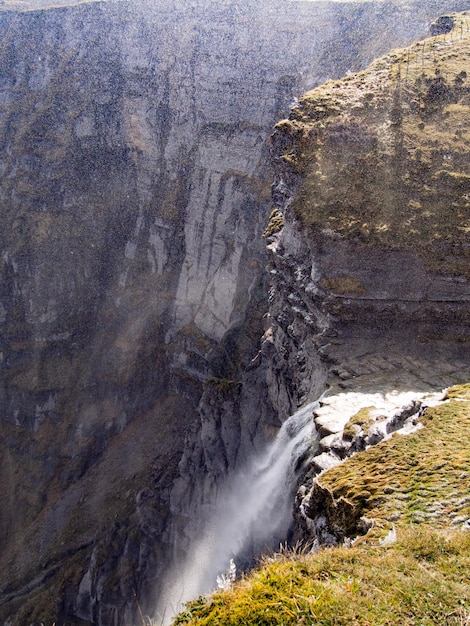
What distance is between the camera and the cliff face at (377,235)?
57.3 ft

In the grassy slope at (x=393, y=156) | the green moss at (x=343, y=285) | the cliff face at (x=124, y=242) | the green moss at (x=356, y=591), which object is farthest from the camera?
the cliff face at (x=124, y=242)

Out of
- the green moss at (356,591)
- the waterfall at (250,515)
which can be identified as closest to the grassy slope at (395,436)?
the green moss at (356,591)

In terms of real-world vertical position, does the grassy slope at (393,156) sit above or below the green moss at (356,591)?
above

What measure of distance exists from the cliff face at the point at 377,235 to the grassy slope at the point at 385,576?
5.59 metres

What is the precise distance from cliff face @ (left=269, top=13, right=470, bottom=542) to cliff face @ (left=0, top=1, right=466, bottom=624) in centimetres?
1365

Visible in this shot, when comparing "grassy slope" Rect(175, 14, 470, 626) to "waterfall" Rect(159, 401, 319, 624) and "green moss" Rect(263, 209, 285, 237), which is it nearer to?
"green moss" Rect(263, 209, 285, 237)

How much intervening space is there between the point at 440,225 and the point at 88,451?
30722 millimetres

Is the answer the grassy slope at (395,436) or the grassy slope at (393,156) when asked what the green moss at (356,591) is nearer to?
the grassy slope at (395,436)

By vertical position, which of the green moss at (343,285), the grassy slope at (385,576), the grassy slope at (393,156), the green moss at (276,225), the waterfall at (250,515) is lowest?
the waterfall at (250,515)

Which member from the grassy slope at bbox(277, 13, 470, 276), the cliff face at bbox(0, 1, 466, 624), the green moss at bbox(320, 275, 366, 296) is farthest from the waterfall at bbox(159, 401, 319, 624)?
the grassy slope at bbox(277, 13, 470, 276)

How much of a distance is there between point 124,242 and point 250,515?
95.0 feet

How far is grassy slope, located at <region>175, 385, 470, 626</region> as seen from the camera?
533cm

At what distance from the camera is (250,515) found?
21656mm

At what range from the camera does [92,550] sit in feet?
104
